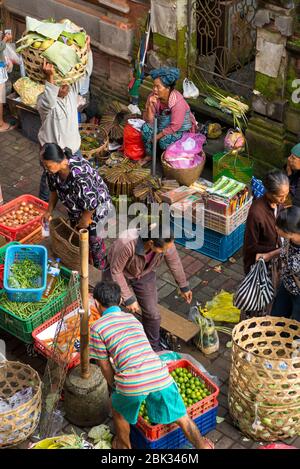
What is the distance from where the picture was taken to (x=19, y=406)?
7180mm

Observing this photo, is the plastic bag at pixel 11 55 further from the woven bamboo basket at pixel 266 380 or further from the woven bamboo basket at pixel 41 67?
the woven bamboo basket at pixel 266 380

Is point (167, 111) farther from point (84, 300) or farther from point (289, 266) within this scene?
point (84, 300)

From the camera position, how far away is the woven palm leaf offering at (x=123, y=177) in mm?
10484

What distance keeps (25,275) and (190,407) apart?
7.60 feet

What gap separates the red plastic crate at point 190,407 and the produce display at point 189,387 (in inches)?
1.7

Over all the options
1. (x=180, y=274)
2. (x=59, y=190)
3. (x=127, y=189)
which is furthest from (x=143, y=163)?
(x=180, y=274)

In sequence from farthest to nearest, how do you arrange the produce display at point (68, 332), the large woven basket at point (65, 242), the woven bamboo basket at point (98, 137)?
the woven bamboo basket at point (98, 137) → the large woven basket at point (65, 242) → the produce display at point (68, 332)

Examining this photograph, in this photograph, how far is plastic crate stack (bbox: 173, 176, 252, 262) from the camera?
9.26 m

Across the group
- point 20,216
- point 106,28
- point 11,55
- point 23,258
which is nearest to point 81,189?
point 23,258

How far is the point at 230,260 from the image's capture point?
381 inches

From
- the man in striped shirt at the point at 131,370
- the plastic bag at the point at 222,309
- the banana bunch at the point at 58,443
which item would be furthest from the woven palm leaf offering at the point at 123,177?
the banana bunch at the point at 58,443

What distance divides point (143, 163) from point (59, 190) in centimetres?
266

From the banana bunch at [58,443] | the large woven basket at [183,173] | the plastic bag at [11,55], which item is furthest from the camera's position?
the plastic bag at [11,55]

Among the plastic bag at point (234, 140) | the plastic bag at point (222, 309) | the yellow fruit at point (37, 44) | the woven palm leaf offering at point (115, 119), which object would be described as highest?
the yellow fruit at point (37, 44)
